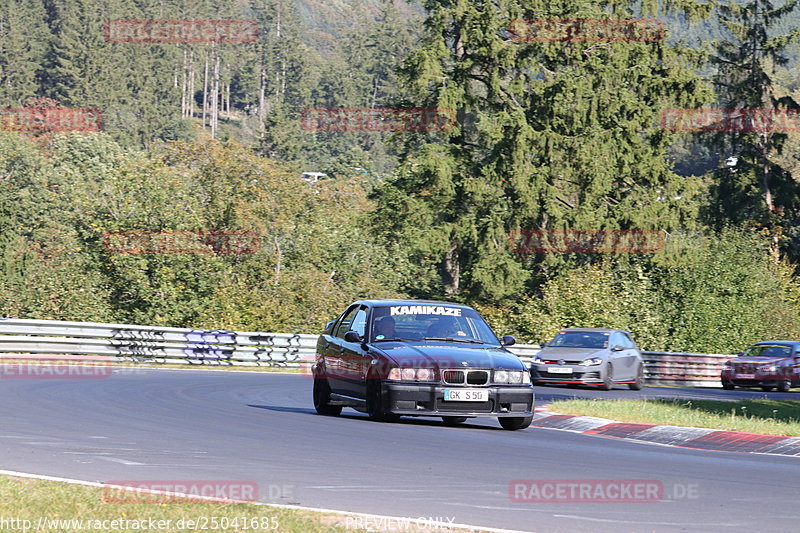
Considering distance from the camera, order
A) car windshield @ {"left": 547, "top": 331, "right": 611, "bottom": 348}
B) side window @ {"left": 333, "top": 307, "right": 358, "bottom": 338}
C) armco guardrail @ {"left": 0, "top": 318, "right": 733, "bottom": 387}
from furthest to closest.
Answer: car windshield @ {"left": 547, "top": 331, "right": 611, "bottom": 348}, armco guardrail @ {"left": 0, "top": 318, "right": 733, "bottom": 387}, side window @ {"left": 333, "top": 307, "right": 358, "bottom": 338}

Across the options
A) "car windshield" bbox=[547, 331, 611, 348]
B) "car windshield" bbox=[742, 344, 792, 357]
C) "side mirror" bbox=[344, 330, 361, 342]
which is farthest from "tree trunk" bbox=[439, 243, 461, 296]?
"side mirror" bbox=[344, 330, 361, 342]

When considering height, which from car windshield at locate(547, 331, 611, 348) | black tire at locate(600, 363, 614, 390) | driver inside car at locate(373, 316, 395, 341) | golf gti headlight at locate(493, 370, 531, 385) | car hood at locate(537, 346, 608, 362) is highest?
driver inside car at locate(373, 316, 395, 341)

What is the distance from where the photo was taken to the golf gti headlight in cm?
1537

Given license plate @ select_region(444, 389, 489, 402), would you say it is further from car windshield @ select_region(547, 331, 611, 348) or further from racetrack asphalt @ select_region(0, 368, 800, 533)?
car windshield @ select_region(547, 331, 611, 348)

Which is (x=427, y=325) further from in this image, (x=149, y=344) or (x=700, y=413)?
(x=149, y=344)

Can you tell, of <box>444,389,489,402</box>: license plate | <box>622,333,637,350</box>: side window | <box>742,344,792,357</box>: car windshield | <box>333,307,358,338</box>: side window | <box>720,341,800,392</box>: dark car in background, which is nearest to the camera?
<box>444,389,489,402</box>: license plate

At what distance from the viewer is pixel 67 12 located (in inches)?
5915

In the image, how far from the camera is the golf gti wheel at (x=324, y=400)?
1730 centimetres

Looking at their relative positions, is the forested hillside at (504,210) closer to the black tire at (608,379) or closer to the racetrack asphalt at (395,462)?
the black tire at (608,379)

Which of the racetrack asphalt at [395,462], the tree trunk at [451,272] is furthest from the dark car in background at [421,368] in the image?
the tree trunk at [451,272]

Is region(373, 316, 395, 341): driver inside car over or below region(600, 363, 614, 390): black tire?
over

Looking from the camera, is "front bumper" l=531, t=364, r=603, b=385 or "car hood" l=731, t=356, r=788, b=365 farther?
"car hood" l=731, t=356, r=788, b=365

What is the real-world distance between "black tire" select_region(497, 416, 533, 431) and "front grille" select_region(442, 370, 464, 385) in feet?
4.17

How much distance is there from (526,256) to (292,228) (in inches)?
534
